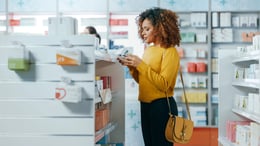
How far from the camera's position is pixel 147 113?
3609 millimetres

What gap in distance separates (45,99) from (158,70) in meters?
1.26

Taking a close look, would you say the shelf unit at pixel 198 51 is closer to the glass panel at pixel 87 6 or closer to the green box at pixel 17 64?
the glass panel at pixel 87 6

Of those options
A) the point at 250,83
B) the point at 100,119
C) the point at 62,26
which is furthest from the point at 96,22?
the point at 62,26

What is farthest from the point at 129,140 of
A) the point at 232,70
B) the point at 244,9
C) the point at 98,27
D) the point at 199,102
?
the point at 244,9

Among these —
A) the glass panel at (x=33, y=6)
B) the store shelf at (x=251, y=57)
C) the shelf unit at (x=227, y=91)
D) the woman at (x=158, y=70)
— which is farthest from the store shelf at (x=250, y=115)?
the glass panel at (x=33, y=6)

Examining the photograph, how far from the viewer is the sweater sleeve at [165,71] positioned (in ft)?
11.1

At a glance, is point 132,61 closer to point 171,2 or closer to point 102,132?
point 102,132

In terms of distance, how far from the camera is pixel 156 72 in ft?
11.6

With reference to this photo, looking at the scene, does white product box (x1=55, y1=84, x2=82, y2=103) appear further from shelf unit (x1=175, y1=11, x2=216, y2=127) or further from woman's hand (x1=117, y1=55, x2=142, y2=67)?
shelf unit (x1=175, y1=11, x2=216, y2=127)

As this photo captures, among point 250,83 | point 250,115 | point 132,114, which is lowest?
point 132,114

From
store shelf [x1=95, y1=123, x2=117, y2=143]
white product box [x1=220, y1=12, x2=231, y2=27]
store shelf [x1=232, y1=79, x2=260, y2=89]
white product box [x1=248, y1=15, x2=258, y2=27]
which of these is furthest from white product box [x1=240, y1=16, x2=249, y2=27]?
store shelf [x1=95, y1=123, x2=117, y2=143]

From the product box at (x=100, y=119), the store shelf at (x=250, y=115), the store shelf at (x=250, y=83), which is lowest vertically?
the store shelf at (x=250, y=115)

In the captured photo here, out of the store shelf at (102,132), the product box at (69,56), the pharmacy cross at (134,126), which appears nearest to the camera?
the product box at (69,56)

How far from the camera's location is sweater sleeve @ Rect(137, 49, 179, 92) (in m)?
3.38
